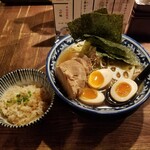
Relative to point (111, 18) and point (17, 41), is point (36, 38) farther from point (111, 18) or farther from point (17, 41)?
point (111, 18)

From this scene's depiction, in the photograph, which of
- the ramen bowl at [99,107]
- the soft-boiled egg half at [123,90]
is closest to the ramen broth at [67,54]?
the ramen bowl at [99,107]

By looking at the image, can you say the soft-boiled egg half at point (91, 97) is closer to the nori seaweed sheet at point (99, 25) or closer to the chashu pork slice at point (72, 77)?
the chashu pork slice at point (72, 77)

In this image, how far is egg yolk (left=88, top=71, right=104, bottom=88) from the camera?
36.8 inches

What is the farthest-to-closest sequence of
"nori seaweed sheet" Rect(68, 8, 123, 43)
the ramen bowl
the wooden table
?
"nori seaweed sheet" Rect(68, 8, 123, 43) → the wooden table → the ramen bowl

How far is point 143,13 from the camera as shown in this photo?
1.24 m

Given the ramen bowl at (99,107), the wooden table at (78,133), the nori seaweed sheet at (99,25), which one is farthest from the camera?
the nori seaweed sheet at (99,25)

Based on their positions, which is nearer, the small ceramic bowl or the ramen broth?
the small ceramic bowl

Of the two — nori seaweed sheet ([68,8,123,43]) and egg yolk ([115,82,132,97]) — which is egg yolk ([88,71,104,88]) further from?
nori seaweed sheet ([68,8,123,43])

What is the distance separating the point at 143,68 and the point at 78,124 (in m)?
0.42

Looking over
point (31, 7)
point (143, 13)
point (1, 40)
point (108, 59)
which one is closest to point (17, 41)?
point (1, 40)

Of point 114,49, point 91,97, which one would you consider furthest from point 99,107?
point 114,49

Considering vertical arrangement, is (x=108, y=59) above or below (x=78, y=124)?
above

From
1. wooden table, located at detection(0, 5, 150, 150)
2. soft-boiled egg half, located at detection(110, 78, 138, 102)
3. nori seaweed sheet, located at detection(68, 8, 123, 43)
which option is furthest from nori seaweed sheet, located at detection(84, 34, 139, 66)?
wooden table, located at detection(0, 5, 150, 150)

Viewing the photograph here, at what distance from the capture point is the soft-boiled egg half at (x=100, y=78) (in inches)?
36.8
